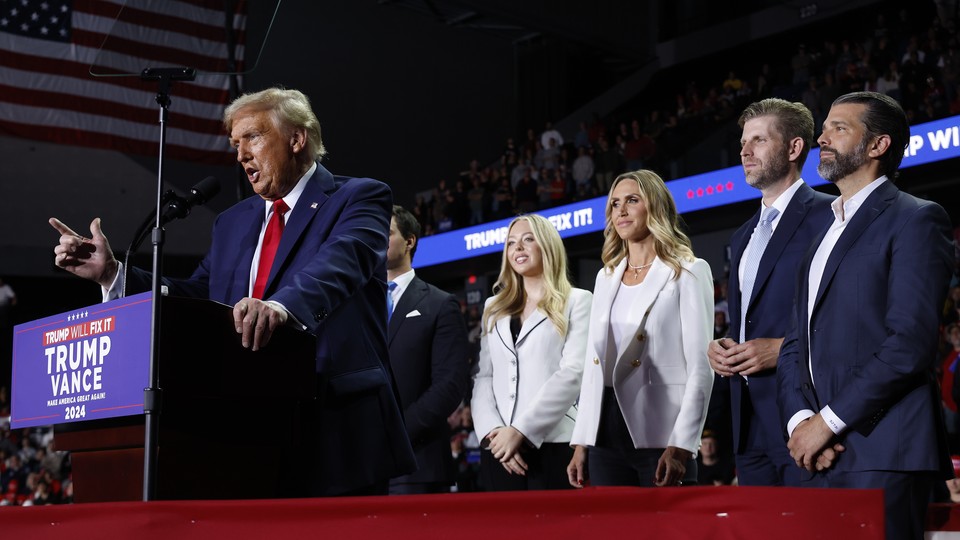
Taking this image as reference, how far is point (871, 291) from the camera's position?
95.1 inches

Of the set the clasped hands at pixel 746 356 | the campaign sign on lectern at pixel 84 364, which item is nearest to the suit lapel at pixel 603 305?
the clasped hands at pixel 746 356

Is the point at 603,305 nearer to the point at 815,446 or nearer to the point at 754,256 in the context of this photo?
the point at 754,256

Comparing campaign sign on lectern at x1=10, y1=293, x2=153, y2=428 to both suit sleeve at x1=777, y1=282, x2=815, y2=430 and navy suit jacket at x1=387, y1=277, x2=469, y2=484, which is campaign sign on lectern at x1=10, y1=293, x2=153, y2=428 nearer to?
suit sleeve at x1=777, y1=282, x2=815, y2=430

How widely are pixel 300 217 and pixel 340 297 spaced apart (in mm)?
327

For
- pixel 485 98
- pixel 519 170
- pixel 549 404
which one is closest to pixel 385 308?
pixel 549 404

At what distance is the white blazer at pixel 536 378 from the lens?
3.81 meters

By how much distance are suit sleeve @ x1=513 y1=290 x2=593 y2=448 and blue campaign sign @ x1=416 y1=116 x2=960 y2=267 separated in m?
4.95

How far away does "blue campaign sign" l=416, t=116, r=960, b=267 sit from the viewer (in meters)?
11.2

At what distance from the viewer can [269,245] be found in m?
2.53

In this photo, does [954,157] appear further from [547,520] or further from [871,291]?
[547,520]

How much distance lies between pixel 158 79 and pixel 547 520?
1.42m

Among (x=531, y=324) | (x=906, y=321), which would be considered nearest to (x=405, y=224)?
(x=531, y=324)

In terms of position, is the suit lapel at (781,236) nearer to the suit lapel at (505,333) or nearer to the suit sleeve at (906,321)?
the suit sleeve at (906,321)

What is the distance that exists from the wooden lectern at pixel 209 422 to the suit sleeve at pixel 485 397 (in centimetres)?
179
